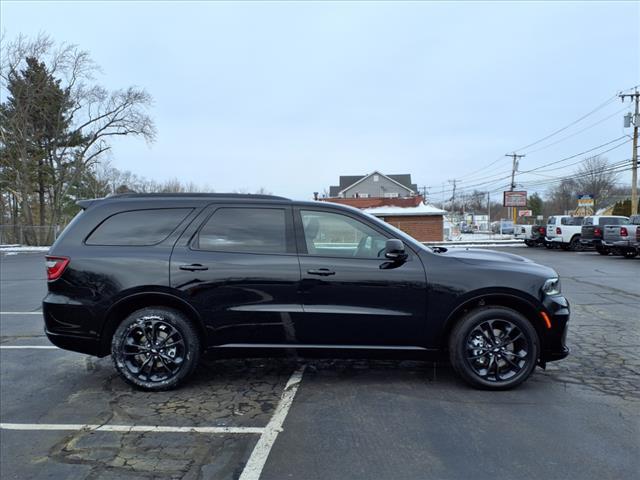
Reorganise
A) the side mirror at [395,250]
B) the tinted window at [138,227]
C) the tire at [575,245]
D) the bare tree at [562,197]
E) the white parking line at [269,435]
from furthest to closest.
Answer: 1. the bare tree at [562,197]
2. the tire at [575,245]
3. the tinted window at [138,227]
4. the side mirror at [395,250]
5. the white parking line at [269,435]

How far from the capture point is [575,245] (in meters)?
23.9

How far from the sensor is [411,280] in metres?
3.96

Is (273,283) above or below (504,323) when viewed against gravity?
above

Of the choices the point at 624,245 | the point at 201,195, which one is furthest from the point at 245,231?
the point at 624,245

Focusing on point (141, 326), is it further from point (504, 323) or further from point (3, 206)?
point (3, 206)

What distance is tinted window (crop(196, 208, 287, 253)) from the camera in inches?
162

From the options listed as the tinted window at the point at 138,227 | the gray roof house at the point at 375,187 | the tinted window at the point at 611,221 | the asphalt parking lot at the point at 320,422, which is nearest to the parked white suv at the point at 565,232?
the tinted window at the point at 611,221

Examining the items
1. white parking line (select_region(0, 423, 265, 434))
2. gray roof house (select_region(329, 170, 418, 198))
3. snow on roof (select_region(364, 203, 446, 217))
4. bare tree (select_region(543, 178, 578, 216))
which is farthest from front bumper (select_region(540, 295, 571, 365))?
bare tree (select_region(543, 178, 578, 216))

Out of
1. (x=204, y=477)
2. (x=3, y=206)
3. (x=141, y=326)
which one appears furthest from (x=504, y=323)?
(x=3, y=206)

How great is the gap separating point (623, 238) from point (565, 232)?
5667mm

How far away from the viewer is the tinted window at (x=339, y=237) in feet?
13.4

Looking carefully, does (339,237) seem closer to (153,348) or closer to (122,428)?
(153,348)

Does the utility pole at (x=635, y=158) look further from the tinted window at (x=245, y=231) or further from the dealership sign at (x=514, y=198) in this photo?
the tinted window at (x=245, y=231)

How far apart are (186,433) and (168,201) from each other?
2098 millimetres
